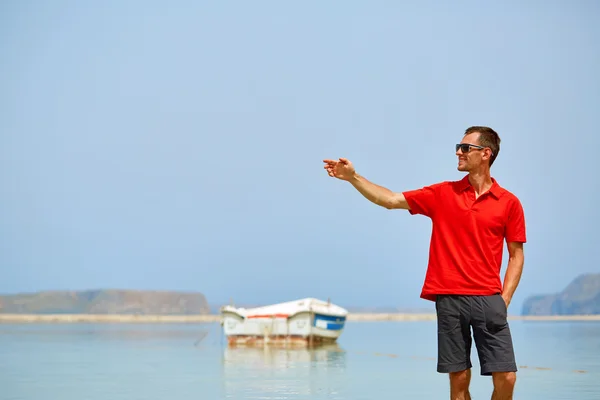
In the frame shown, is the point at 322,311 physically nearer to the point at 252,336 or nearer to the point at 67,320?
the point at 252,336

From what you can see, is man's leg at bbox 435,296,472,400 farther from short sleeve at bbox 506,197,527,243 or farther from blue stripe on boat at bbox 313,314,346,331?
blue stripe on boat at bbox 313,314,346,331

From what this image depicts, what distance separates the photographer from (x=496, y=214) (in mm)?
4977

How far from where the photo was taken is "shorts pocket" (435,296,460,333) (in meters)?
4.91

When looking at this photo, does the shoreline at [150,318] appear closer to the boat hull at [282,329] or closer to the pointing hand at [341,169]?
the boat hull at [282,329]

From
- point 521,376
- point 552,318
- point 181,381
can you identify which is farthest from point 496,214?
point 552,318

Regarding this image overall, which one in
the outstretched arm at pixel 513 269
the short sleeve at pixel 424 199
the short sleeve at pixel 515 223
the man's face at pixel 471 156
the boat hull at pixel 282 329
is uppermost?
the man's face at pixel 471 156

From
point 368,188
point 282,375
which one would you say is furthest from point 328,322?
point 368,188

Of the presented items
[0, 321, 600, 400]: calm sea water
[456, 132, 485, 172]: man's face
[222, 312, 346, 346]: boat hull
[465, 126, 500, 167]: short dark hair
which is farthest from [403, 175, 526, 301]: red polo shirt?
[222, 312, 346, 346]: boat hull

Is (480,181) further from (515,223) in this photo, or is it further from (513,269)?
(513,269)

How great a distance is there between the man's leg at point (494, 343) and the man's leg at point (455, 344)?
66 mm

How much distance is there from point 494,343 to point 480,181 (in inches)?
35.8

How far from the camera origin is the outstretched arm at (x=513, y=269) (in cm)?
509

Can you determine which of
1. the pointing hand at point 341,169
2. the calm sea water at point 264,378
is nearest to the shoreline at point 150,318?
the calm sea water at point 264,378

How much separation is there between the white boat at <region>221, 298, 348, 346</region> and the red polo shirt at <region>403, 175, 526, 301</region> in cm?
2810
